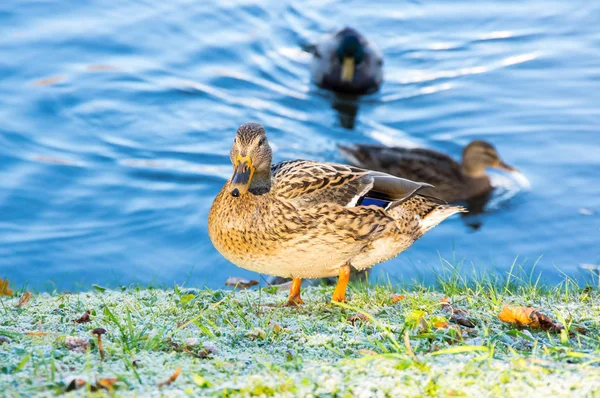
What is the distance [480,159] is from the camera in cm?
1150

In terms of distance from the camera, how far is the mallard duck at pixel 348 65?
14.0m

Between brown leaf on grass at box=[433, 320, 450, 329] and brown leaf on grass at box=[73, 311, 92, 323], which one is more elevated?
brown leaf on grass at box=[73, 311, 92, 323]

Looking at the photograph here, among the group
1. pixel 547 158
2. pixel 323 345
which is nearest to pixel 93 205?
A: pixel 547 158

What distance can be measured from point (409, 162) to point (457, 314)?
255 inches

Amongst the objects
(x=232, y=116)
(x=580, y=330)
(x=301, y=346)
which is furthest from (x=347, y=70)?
(x=301, y=346)

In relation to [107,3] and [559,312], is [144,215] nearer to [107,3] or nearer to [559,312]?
[107,3]

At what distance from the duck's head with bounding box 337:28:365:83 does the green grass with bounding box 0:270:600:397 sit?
8.81 meters

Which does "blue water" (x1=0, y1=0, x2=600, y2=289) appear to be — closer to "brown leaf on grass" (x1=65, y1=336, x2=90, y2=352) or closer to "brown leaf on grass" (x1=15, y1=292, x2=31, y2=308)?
"brown leaf on grass" (x1=15, y1=292, x2=31, y2=308)

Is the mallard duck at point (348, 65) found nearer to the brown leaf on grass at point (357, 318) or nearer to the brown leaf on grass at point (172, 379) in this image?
the brown leaf on grass at point (357, 318)

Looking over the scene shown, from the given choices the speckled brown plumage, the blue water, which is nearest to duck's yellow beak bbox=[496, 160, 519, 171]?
the blue water

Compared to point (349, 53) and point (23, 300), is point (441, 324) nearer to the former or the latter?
point (23, 300)

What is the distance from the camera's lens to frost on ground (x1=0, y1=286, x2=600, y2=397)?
11.6ft

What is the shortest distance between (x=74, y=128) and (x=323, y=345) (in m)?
8.45

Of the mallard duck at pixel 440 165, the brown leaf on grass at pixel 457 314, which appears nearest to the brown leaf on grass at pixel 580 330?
the brown leaf on grass at pixel 457 314
